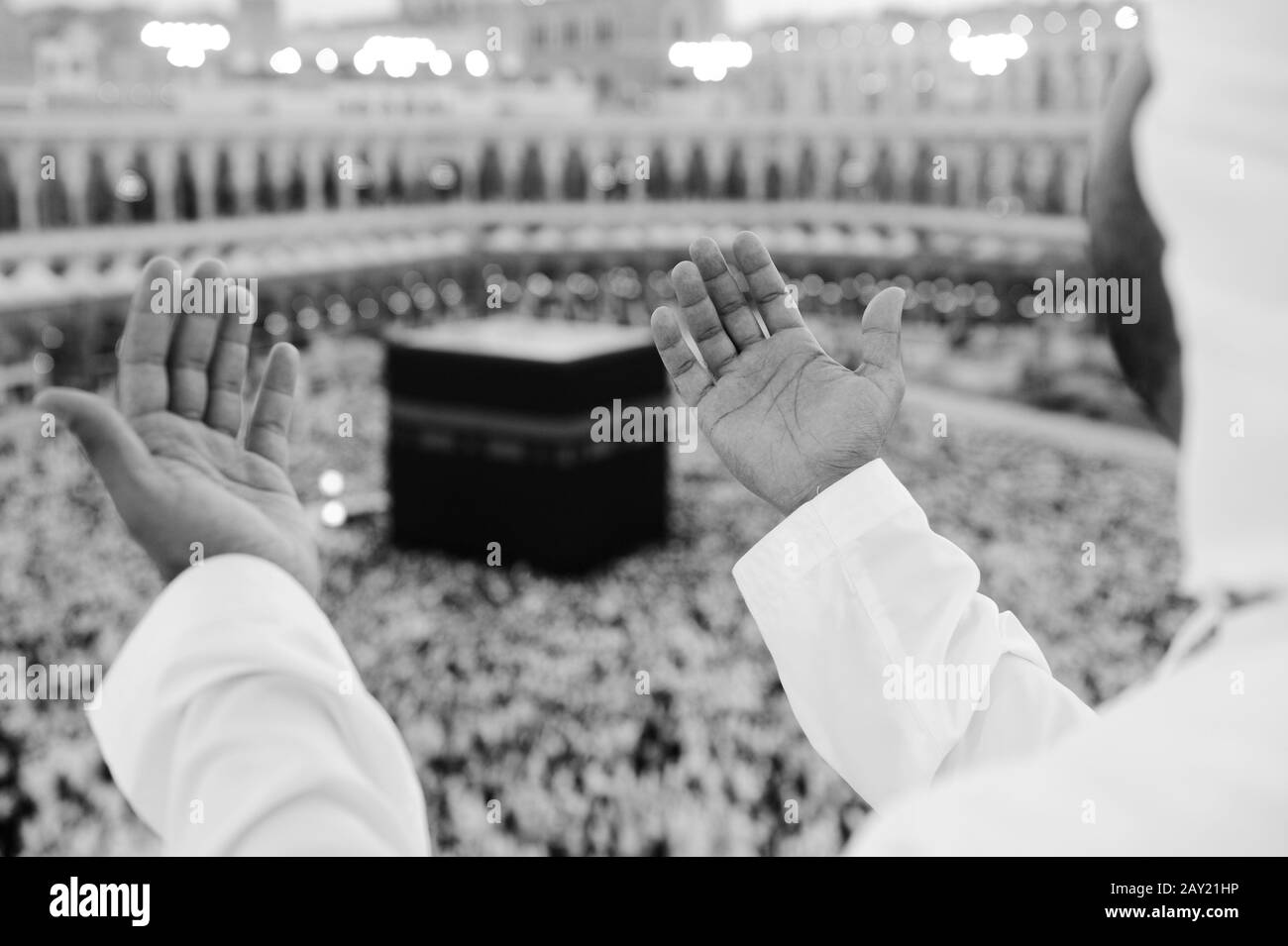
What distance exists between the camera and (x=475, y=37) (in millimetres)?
11641

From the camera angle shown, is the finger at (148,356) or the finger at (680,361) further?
the finger at (680,361)

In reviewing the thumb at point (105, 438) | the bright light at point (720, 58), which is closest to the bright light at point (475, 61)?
the bright light at point (720, 58)

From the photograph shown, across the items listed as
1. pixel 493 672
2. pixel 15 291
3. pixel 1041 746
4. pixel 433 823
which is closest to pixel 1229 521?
pixel 1041 746

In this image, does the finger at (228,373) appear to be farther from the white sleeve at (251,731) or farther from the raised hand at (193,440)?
the white sleeve at (251,731)

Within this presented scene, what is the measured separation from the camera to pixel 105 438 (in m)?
0.95

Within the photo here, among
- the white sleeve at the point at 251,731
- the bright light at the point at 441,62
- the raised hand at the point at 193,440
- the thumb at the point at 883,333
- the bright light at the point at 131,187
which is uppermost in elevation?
the bright light at the point at 441,62

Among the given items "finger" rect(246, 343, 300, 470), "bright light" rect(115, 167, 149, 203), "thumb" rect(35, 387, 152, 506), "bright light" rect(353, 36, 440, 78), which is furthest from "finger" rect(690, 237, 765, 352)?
"bright light" rect(353, 36, 440, 78)

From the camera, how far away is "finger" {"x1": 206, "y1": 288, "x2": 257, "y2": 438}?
1.08m

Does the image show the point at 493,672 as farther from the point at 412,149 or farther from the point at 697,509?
the point at 412,149

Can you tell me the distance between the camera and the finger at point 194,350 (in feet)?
3.45

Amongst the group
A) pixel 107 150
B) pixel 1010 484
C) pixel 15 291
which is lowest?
pixel 1010 484

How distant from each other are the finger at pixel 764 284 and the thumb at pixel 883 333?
6cm

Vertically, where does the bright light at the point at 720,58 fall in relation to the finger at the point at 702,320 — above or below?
above
